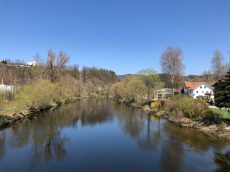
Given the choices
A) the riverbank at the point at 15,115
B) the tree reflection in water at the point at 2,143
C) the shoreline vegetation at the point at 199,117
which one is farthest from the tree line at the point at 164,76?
the tree reflection in water at the point at 2,143

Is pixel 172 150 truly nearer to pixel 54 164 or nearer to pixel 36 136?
pixel 54 164

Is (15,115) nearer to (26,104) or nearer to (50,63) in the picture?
(26,104)

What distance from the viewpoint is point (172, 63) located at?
169ft

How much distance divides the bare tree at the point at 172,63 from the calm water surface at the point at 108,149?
2337cm

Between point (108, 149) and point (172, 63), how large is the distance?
3556 centimetres

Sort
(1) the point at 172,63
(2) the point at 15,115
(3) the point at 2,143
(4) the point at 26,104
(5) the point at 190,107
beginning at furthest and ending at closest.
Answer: (1) the point at 172,63, (4) the point at 26,104, (5) the point at 190,107, (2) the point at 15,115, (3) the point at 2,143

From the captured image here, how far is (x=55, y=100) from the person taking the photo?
179 feet

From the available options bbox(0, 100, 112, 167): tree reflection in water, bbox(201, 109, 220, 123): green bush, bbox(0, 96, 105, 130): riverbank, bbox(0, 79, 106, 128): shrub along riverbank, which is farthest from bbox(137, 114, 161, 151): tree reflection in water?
bbox(0, 79, 106, 128): shrub along riverbank

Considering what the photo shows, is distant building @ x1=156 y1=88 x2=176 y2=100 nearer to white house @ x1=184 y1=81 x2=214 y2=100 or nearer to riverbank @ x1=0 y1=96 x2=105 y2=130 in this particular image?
white house @ x1=184 y1=81 x2=214 y2=100

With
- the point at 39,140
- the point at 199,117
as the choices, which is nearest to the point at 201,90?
the point at 199,117

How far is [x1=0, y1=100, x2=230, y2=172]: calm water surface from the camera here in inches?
636

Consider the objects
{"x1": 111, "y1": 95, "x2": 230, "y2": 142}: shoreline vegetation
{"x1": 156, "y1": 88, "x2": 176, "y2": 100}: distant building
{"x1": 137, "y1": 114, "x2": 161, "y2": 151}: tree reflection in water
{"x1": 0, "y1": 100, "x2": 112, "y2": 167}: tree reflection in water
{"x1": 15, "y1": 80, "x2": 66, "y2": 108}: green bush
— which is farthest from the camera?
{"x1": 156, "y1": 88, "x2": 176, "y2": 100}: distant building

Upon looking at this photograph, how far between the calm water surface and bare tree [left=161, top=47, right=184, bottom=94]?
2337cm

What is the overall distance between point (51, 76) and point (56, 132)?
34681 millimetres
